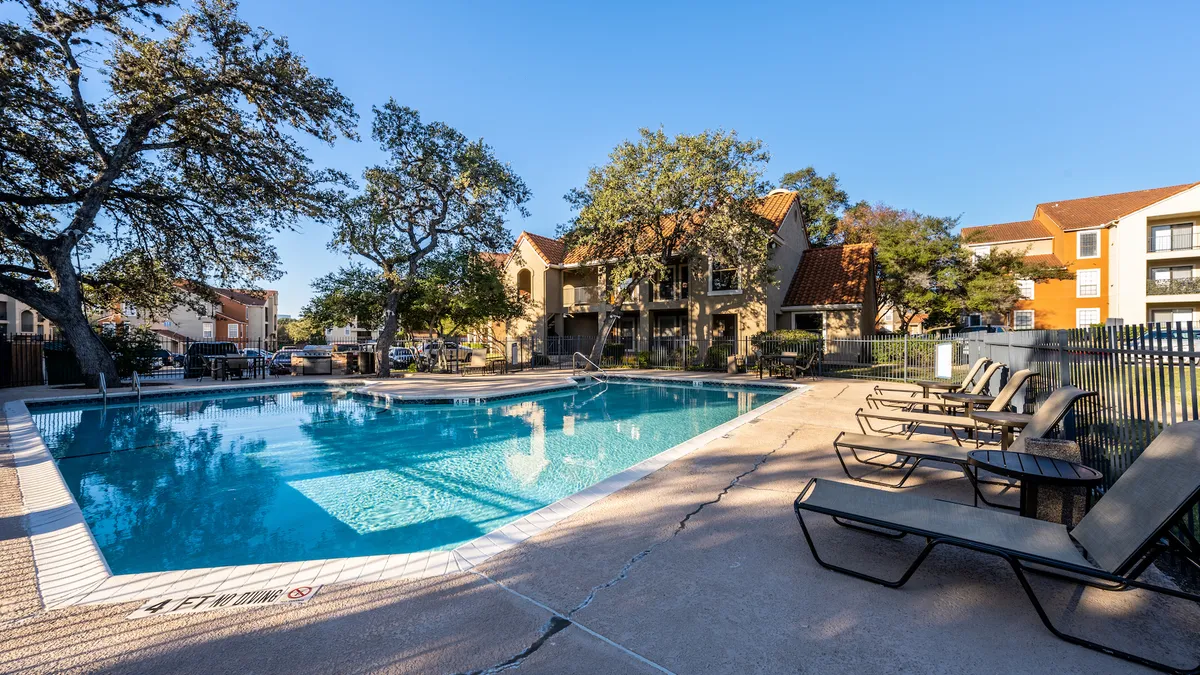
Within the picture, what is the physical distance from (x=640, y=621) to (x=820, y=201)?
3186 cm

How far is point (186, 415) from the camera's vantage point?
11.5 meters

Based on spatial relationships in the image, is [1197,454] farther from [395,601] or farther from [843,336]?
[843,336]

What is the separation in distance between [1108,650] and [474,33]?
14.8 metres

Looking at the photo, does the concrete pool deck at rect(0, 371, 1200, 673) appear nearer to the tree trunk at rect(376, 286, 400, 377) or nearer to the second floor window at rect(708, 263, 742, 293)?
the tree trunk at rect(376, 286, 400, 377)

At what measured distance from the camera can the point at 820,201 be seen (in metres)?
29.3

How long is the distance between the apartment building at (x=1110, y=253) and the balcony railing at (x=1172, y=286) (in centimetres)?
4

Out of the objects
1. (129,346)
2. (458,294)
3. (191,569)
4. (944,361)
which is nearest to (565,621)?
(191,569)

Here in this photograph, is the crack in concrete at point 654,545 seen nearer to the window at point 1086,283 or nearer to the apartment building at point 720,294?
the apartment building at point 720,294

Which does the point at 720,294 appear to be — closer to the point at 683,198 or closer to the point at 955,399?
the point at 683,198

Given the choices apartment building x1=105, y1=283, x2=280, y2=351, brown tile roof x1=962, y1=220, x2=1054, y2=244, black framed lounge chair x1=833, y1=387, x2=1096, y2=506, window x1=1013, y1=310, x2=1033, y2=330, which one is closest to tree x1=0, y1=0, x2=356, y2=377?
black framed lounge chair x1=833, y1=387, x2=1096, y2=506

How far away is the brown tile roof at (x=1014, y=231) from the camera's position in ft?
101

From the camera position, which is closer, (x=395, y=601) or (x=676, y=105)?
(x=395, y=601)

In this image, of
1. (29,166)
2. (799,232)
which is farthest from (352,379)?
(799,232)

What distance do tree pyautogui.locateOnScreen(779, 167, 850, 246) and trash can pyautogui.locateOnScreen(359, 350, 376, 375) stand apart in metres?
26.0
